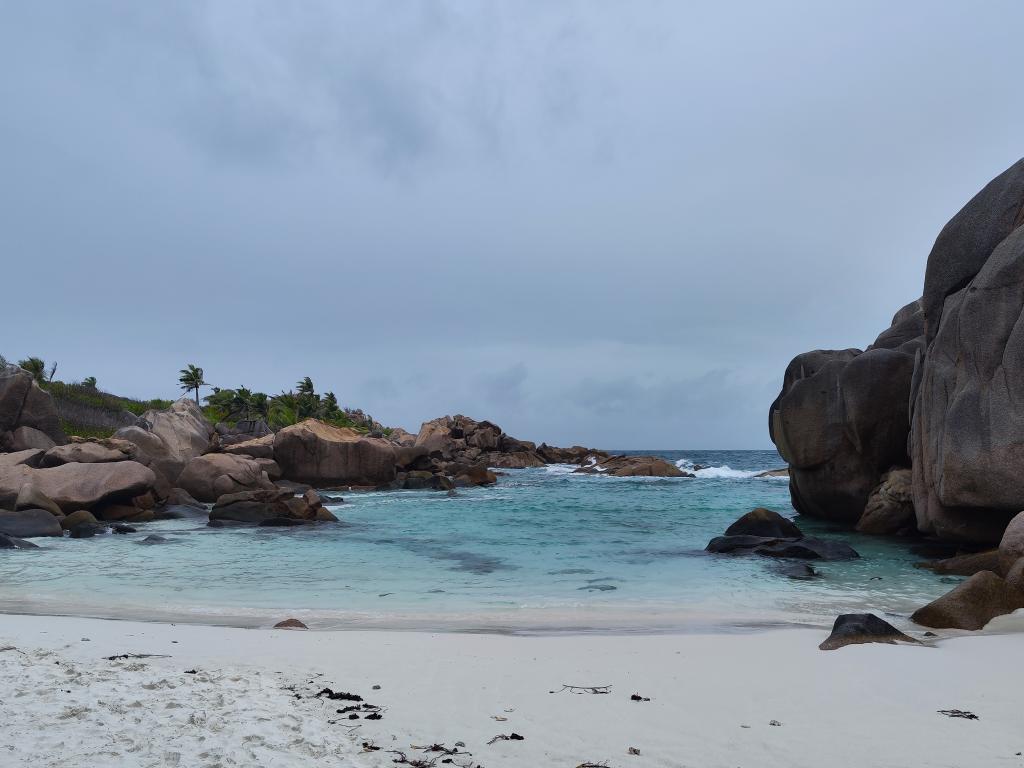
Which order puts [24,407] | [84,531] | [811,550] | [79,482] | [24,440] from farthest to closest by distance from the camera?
[24,407], [24,440], [79,482], [84,531], [811,550]

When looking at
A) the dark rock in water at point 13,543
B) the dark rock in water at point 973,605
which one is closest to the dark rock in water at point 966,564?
the dark rock in water at point 973,605

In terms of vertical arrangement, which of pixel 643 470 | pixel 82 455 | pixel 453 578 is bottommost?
pixel 453 578

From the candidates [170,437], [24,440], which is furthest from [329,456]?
[24,440]

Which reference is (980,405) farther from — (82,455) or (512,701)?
(82,455)

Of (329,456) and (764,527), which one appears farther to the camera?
(329,456)

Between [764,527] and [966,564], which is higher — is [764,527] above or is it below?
above

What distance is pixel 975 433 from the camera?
12.5 metres

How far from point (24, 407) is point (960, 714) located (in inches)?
1274

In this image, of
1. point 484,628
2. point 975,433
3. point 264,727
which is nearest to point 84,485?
point 484,628

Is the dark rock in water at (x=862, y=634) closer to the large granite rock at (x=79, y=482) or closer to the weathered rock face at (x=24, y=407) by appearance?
the large granite rock at (x=79, y=482)

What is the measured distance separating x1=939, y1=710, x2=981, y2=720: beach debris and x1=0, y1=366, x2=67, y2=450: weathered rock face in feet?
103

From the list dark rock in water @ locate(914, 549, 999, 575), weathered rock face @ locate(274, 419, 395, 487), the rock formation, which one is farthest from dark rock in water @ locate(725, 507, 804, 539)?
weathered rock face @ locate(274, 419, 395, 487)

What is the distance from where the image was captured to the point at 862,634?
6.86 meters

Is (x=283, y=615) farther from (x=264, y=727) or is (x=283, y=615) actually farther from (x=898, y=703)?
(x=898, y=703)
